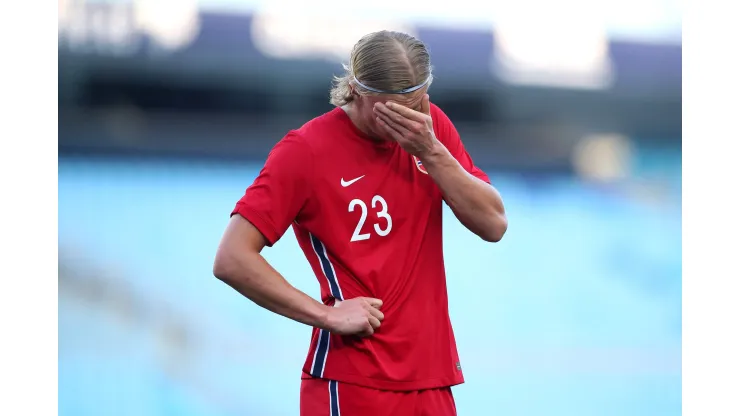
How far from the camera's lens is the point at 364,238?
160cm

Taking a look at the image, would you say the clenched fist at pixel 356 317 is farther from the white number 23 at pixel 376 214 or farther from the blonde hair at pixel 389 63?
the blonde hair at pixel 389 63

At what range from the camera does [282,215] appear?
5.13 ft

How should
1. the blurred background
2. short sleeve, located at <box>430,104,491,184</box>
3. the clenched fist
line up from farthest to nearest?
1. the blurred background
2. short sleeve, located at <box>430,104,491,184</box>
3. the clenched fist

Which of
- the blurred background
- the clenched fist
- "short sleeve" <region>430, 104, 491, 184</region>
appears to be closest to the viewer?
the clenched fist

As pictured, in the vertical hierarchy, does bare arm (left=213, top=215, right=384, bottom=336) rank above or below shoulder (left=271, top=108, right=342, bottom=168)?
below

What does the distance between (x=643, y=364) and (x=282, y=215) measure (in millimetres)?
2657

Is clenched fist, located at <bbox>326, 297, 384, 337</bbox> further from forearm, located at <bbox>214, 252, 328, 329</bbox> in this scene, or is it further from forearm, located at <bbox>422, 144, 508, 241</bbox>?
forearm, located at <bbox>422, 144, 508, 241</bbox>

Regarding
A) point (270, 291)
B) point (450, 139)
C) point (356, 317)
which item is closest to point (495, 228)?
point (450, 139)

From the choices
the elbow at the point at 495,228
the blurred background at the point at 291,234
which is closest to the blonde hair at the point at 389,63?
the elbow at the point at 495,228

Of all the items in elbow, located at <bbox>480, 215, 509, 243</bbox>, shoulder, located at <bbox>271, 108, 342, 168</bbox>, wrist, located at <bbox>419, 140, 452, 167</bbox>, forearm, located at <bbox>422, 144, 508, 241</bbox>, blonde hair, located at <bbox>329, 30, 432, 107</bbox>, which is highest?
blonde hair, located at <bbox>329, 30, 432, 107</bbox>

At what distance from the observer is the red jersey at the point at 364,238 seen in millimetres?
1565

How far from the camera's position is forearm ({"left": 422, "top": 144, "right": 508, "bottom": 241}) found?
1563 mm

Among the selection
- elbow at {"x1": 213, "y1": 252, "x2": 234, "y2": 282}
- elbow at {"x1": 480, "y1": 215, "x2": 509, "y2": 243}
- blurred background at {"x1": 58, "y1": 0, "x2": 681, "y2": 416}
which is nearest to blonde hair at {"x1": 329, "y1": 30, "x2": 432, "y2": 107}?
elbow at {"x1": 480, "y1": 215, "x2": 509, "y2": 243}

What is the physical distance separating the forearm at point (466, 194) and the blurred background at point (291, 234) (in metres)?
2.02
